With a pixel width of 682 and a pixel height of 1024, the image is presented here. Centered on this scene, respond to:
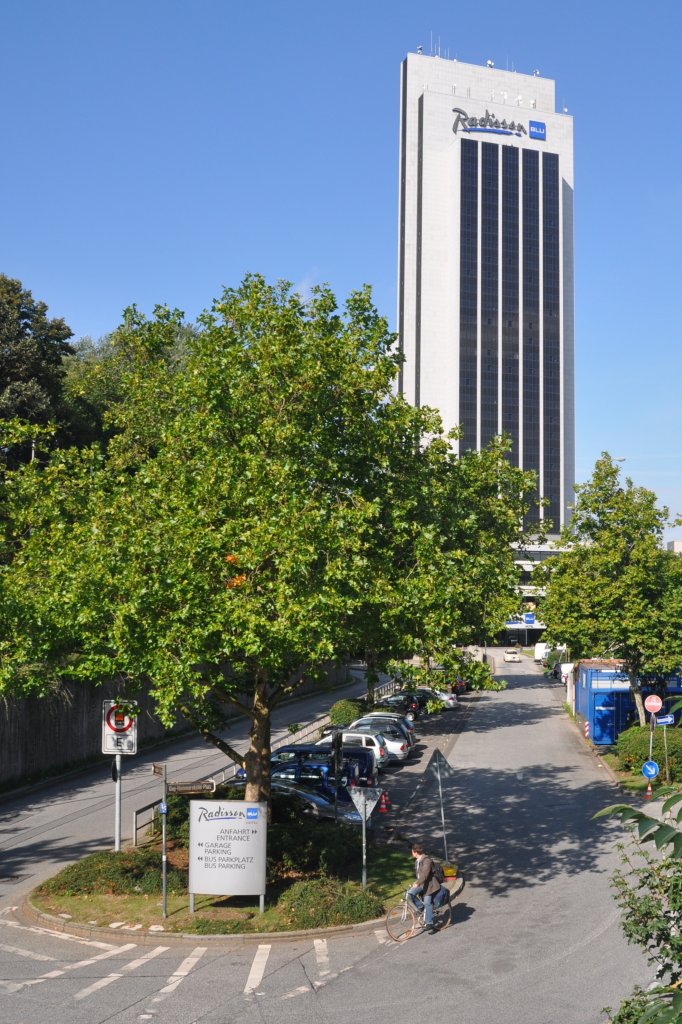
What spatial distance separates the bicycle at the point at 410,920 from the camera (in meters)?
14.7

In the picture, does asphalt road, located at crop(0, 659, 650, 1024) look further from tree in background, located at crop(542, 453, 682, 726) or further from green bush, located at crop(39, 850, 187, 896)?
tree in background, located at crop(542, 453, 682, 726)

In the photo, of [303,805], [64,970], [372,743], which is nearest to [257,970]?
[64,970]

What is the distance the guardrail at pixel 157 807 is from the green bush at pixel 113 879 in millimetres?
2498

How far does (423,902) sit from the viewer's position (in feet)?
49.3

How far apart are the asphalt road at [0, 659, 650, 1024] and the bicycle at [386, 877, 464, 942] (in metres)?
0.23

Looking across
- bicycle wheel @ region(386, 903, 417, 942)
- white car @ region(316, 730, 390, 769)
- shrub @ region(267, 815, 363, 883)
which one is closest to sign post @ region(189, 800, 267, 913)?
shrub @ region(267, 815, 363, 883)

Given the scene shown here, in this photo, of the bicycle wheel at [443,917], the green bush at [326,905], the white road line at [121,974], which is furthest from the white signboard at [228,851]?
the bicycle wheel at [443,917]

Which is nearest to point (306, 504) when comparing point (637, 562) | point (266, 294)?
point (266, 294)

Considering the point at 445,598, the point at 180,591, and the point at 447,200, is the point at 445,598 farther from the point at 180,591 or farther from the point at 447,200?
the point at 447,200

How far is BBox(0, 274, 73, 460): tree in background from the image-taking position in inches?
1578

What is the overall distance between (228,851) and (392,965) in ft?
10.9

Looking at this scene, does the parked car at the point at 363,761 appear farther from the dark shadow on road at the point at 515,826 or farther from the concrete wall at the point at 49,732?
the concrete wall at the point at 49,732

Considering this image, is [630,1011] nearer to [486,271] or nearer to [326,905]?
[326,905]

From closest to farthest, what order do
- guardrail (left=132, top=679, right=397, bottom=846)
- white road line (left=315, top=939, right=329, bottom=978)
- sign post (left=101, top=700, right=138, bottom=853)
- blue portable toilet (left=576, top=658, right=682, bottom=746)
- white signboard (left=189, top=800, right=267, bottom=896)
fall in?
white road line (left=315, top=939, right=329, bottom=978), white signboard (left=189, top=800, right=267, bottom=896), sign post (left=101, top=700, right=138, bottom=853), guardrail (left=132, top=679, right=397, bottom=846), blue portable toilet (left=576, top=658, right=682, bottom=746)
